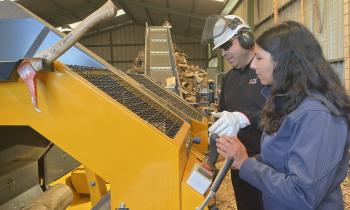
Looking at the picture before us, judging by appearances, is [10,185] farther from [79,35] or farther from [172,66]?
[172,66]

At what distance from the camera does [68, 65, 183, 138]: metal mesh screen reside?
140cm

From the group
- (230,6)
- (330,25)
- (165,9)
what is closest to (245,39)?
(330,25)

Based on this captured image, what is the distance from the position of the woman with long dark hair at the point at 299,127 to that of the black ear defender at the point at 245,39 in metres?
0.94

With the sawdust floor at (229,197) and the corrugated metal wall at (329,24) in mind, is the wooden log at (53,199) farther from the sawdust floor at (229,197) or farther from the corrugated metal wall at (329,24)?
the corrugated metal wall at (329,24)

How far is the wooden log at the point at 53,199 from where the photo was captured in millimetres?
1922

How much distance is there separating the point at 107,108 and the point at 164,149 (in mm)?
226

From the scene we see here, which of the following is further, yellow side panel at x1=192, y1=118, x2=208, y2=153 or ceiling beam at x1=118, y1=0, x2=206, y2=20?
ceiling beam at x1=118, y1=0, x2=206, y2=20

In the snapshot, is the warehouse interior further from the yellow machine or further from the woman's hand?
the woman's hand

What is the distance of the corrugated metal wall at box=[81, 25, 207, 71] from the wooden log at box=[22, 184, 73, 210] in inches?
770

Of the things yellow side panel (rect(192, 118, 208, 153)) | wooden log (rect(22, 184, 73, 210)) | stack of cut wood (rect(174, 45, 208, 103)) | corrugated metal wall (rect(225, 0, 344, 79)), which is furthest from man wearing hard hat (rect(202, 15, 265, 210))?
stack of cut wood (rect(174, 45, 208, 103))

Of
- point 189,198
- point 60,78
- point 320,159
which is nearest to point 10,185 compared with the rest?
point 60,78

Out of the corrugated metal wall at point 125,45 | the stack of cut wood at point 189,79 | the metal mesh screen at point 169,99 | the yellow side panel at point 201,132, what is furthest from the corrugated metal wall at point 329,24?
the corrugated metal wall at point 125,45

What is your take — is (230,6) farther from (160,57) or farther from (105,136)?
(105,136)

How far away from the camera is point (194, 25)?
1812cm
